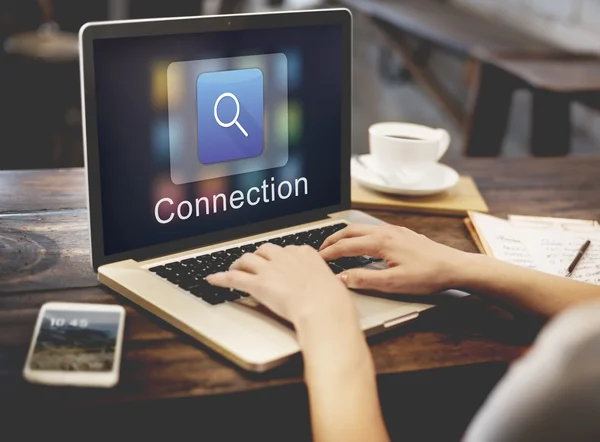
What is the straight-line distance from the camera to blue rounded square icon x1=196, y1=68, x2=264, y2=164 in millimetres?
984

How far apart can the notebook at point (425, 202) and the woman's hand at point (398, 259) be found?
0.28m

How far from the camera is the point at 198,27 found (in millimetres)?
965

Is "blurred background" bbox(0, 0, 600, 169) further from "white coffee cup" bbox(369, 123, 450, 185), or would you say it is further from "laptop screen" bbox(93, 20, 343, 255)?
"laptop screen" bbox(93, 20, 343, 255)

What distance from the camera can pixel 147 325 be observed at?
0.85 metres

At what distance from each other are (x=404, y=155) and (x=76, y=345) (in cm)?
67

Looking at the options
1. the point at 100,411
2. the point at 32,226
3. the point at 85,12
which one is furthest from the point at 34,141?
the point at 100,411

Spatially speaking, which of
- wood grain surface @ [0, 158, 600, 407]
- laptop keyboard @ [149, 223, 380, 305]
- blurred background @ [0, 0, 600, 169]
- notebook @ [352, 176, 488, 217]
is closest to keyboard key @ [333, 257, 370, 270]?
laptop keyboard @ [149, 223, 380, 305]

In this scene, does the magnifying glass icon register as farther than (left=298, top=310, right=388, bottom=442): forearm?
Yes

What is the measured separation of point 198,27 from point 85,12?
3472 mm

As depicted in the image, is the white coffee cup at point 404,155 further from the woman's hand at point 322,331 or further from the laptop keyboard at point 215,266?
the woman's hand at point 322,331

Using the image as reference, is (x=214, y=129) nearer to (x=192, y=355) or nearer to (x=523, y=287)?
(x=192, y=355)

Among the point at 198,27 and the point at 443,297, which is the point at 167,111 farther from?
the point at 443,297

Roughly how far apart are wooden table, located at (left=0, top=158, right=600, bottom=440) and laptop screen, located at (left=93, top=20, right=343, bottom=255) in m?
0.12

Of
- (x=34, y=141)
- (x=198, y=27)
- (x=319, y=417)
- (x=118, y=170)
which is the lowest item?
(x=34, y=141)
